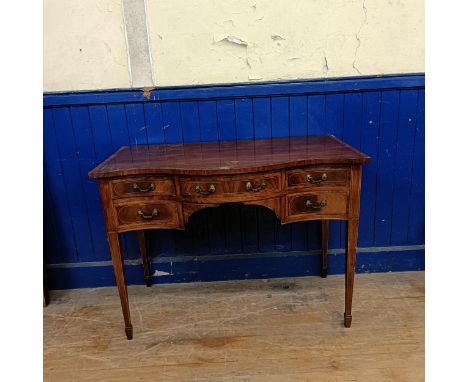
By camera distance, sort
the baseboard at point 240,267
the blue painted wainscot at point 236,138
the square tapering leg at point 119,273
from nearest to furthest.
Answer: the square tapering leg at point 119,273 → the blue painted wainscot at point 236,138 → the baseboard at point 240,267

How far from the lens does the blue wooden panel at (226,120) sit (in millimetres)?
2305

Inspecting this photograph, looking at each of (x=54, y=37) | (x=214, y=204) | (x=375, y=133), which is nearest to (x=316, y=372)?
(x=214, y=204)

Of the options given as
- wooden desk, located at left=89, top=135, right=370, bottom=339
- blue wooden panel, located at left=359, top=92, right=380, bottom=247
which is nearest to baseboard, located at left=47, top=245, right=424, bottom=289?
blue wooden panel, located at left=359, top=92, right=380, bottom=247

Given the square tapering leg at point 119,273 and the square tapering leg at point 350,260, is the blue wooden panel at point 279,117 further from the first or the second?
the square tapering leg at point 119,273

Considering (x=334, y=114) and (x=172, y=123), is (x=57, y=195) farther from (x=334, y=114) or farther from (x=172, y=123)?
(x=334, y=114)

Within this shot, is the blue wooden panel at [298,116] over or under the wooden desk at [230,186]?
over

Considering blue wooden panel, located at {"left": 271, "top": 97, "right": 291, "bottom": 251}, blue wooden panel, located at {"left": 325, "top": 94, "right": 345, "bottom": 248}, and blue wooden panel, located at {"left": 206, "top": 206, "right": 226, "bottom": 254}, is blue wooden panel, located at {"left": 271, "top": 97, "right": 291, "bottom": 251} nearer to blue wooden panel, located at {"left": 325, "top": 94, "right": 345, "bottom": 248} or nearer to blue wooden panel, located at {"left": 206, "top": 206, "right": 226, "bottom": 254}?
blue wooden panel, located at {"left": 325, "top": 94, "right": 345, "bottom": 248}

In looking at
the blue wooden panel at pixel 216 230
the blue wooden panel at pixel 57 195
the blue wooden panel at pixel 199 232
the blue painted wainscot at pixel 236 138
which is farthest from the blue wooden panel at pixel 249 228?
the blue wooden panel at pixel 57 195

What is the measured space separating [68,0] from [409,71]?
1970mm

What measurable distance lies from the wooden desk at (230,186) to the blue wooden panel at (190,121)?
435 mm

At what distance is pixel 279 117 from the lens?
233 cm

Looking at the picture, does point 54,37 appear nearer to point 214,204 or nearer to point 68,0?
point 68,0

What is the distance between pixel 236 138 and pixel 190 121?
29cm

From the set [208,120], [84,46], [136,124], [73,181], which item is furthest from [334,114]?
[73,181]
